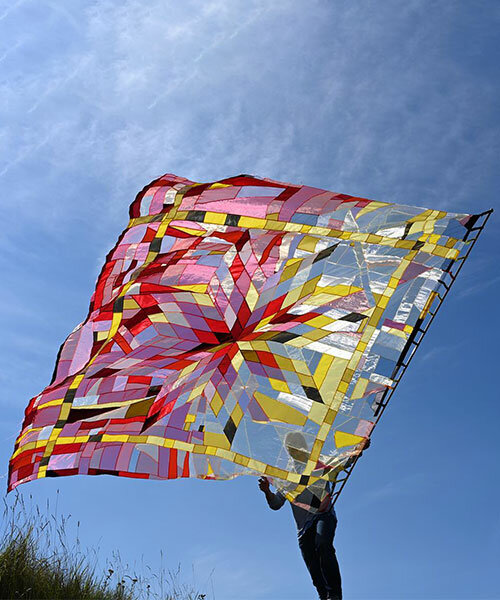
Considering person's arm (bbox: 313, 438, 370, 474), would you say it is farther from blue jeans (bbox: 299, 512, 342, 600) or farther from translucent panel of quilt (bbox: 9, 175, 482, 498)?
blue jeans (bbox: 299, 512, 342, 600)

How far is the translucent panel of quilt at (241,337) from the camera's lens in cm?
465

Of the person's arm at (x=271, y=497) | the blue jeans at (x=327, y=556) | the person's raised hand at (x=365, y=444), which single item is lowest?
the blue jeans at (x=327, y=556)

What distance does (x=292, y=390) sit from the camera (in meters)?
4.72

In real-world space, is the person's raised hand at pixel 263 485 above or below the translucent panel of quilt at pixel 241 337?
below

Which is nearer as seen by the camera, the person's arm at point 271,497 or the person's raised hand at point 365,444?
the person's raised hand at point 365,444

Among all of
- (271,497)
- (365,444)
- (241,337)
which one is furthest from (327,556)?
(241,337)

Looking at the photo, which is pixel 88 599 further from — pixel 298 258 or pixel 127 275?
pixel 298 258

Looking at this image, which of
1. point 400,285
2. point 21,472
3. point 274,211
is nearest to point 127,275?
point 274,211

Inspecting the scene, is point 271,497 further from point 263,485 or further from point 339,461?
point 339,461

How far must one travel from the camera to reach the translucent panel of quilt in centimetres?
465

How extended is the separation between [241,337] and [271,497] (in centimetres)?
115

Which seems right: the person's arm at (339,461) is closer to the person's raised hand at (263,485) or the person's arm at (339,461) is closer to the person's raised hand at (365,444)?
the person's raised hand at (365,444)

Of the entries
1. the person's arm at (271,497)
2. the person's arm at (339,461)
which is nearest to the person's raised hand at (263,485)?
the person's arm at (271,497)

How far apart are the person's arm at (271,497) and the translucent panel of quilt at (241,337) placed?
410 millimetres
